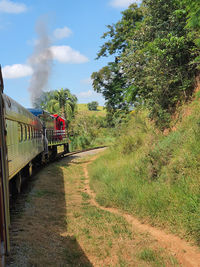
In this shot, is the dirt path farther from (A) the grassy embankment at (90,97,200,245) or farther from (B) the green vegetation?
(B) the green vegetation

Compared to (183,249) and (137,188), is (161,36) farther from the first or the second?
(183,249)

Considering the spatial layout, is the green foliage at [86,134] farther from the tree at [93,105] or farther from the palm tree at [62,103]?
the tree at [93,105]

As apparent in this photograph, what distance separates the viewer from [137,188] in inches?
351

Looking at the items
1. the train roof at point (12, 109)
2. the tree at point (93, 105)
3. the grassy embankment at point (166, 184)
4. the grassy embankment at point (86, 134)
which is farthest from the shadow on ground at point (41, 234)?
the tree at point (93, 105)

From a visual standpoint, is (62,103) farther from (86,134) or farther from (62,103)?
(86,134)

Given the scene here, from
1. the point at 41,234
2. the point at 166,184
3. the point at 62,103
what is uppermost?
the point at 62,103

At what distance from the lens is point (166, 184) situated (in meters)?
8.19

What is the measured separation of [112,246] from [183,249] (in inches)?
61.8

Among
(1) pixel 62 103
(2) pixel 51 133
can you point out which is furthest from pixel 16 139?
(1) pixel 62 103

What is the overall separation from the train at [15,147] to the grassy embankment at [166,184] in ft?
10.4

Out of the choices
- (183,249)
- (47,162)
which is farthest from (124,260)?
(47,162)

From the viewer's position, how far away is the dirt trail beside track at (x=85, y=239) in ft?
17.9

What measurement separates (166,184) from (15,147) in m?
4.66

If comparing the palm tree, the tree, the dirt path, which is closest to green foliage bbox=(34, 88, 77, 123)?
the palm tree
